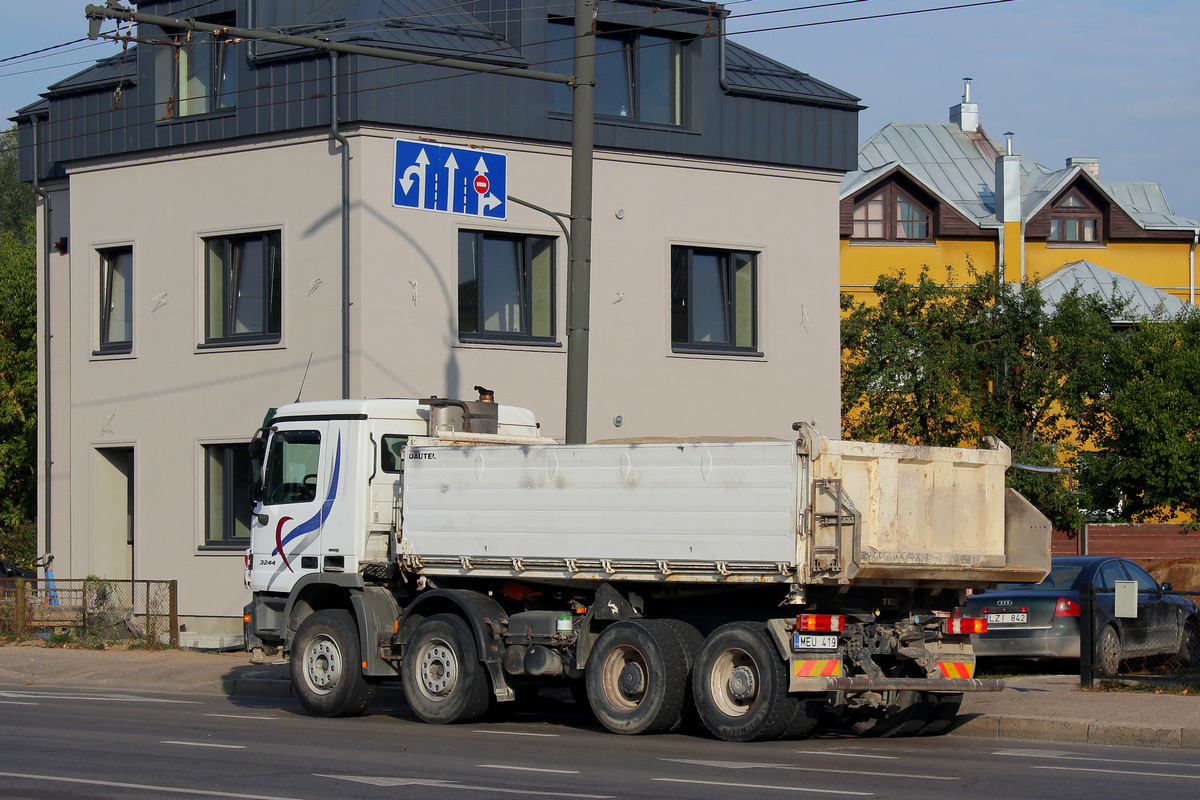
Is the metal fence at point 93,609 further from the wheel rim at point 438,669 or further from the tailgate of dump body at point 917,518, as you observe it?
the tailgate of dump body at point 917,518

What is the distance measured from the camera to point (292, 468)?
15.6 m

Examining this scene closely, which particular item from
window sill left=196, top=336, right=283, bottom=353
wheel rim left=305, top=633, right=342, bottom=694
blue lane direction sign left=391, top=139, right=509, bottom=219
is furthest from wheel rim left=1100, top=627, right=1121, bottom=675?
window sill left=196, top=336, right=283, bottom=353

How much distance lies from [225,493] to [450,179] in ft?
28.4

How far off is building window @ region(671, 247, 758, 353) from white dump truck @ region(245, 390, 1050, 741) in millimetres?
9128

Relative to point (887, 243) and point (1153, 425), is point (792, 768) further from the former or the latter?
point (887, 243)

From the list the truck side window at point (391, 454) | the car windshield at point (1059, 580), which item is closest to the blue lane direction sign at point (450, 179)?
the truck side window at point (391, 454)

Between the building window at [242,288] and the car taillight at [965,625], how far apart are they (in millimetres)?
12694

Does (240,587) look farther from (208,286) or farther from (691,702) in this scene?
(691,702)

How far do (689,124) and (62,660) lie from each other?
473 inches

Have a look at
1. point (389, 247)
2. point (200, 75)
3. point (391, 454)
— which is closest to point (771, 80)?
point (389, 247)

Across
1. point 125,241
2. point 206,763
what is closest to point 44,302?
point 125,241

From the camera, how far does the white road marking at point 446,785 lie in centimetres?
927

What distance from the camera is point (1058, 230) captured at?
174ft

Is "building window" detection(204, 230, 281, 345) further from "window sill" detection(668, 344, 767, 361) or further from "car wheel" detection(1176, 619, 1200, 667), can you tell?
"car wheel" detection(1176, 619, 1200, 667)
